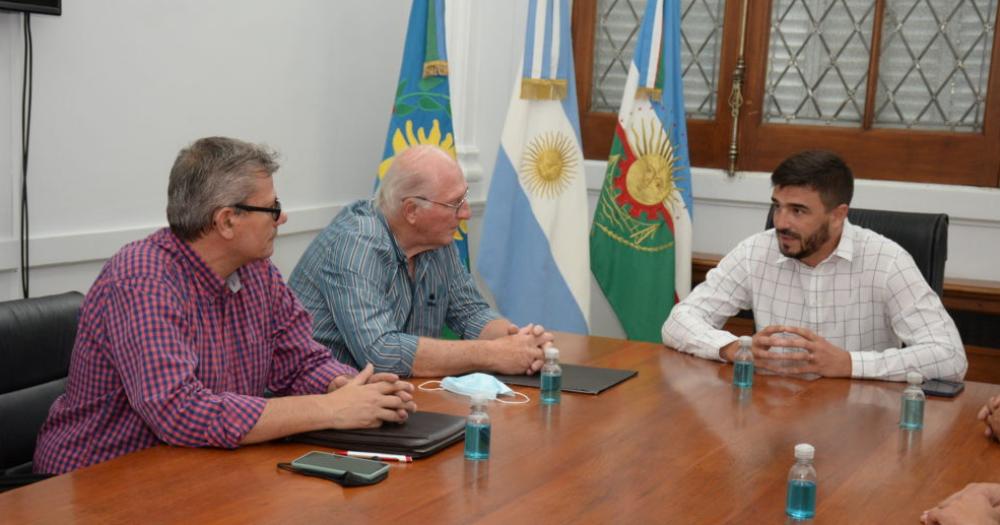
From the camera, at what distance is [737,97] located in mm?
4984

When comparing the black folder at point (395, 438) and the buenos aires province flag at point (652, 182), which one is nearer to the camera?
the black folder at point (395, 438)

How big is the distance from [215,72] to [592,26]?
2.07 metres

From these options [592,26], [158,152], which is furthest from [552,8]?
[158,152]

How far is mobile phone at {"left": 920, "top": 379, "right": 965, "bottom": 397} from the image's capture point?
2.85m

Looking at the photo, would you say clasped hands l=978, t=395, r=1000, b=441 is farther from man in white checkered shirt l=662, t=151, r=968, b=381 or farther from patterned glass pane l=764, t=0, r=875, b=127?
patterned glass pane l=764, t=0, r=875, b=127

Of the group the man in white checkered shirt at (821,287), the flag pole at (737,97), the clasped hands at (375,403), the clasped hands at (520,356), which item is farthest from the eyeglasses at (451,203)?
the flag pole at (737,97)

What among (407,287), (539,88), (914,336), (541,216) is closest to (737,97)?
(539,88)

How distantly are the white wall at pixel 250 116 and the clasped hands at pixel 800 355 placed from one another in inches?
74.7

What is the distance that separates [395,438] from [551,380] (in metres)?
0.56

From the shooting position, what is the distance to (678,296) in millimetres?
4773

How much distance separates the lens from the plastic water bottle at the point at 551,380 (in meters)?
2.57

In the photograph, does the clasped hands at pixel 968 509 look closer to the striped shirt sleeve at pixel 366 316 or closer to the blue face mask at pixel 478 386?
the blue face mask at pixel 478 386

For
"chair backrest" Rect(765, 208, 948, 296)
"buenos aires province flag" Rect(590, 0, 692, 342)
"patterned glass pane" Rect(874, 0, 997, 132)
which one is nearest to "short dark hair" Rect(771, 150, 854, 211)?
"chair backrest" Rect(765, 208, 948, 296)

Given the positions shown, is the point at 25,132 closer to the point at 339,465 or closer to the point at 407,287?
the point at 407,287
